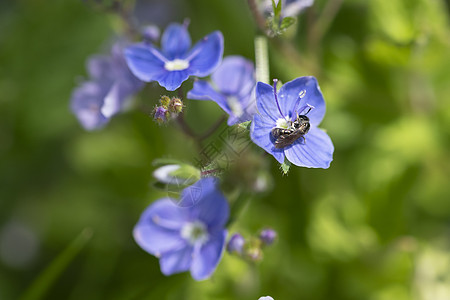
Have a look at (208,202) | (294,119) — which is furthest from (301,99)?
(208,202)

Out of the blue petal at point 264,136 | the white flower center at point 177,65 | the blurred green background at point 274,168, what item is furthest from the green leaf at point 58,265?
the blue petal at point 264,136

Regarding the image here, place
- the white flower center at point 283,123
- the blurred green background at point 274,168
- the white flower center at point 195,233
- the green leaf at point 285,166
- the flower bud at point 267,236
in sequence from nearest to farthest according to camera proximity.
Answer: the green leaf at point 285,166
the white flower center at point 283,123
the flower bud at point 267,236
the white flower center at point 195,233
the blurred green background at point 274,168

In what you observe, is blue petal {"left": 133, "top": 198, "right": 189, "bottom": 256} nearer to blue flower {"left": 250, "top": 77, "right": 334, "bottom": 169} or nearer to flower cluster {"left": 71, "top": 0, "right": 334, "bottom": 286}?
flower cluster {"left": 71, "top": 0, "right": 334, "bottom": 286}

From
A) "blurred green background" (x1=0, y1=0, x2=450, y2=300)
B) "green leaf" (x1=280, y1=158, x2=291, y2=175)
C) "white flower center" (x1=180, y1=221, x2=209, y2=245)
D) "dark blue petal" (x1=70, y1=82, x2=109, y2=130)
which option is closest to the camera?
"green leaf" (x1=280, y1=158, x2=291, y2=175)

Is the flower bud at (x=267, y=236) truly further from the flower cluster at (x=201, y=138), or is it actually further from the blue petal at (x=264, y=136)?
the blue petal at (x=264, y=136)

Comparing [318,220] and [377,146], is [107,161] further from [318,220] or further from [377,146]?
[377,146]

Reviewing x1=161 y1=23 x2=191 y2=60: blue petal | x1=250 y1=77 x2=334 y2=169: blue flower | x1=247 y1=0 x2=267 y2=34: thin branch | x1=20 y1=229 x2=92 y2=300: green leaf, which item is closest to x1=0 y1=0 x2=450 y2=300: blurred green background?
x1=20 y1=229 x2=92 y2=300: green leaf

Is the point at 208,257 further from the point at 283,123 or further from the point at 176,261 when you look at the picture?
the point at 283,123
